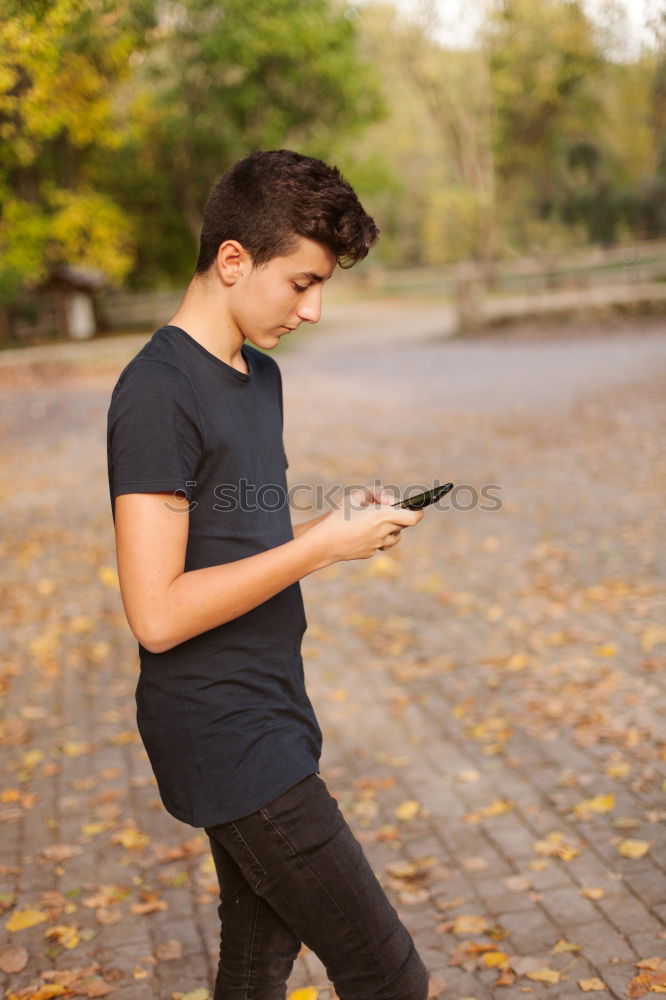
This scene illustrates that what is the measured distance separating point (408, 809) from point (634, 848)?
37.7 inches

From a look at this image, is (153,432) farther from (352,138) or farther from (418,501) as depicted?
(352,138)

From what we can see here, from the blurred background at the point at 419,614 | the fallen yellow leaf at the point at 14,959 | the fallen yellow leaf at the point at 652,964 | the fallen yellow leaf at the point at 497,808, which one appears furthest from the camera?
the fallen yellow leaf at the point at 497,808

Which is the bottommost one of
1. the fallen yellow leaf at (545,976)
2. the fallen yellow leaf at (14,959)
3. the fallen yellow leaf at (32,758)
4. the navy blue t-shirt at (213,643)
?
the fallen yellow leaf at (32,758)

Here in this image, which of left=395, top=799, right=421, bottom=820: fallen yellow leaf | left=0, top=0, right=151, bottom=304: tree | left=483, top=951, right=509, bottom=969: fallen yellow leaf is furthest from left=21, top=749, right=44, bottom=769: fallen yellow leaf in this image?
left=0, top=0, right=151, bottom=304: tree

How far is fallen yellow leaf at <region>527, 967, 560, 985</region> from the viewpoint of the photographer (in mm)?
3188

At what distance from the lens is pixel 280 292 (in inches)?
76.7

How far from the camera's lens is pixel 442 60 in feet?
103

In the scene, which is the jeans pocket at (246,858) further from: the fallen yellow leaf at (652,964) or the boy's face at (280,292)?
the fallen yellow leaf at (652,964)

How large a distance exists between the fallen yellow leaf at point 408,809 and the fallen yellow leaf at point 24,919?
58.4 inches

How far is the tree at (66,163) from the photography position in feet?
28.2

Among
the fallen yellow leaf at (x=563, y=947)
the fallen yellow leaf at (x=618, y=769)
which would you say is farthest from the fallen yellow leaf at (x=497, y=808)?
the fallen yellow leaf at (x=563, y=947)

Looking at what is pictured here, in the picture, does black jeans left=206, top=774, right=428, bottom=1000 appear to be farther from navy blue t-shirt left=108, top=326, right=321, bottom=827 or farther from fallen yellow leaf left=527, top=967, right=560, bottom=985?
fallen yellow leaf left=527, top=967, right=560, bottom=985

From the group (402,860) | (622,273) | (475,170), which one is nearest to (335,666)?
(402,860)

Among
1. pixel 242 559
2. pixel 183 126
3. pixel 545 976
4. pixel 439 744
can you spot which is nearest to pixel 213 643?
pixel 242 559
